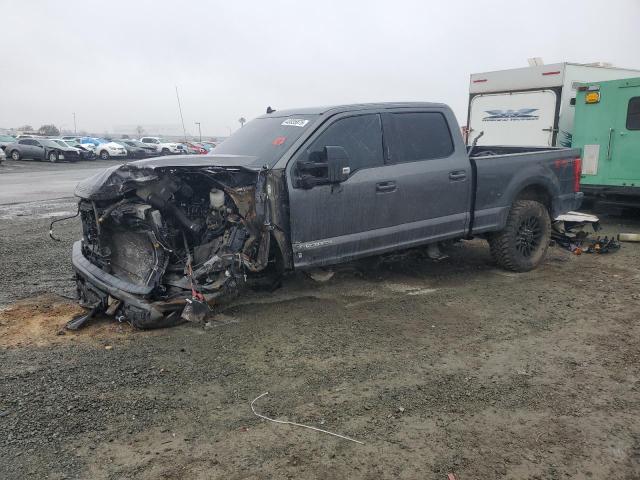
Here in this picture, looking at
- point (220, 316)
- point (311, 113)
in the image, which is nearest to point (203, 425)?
point (220, 316)

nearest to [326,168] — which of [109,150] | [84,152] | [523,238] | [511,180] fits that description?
[511,180]

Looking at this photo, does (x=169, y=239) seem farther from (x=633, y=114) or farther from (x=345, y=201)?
(x=633, y=114)

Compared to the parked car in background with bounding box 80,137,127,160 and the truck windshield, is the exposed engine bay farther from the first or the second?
the parked car in background with bounding box 80,137,127,160

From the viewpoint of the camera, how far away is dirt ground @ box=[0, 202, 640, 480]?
2848 millimetres

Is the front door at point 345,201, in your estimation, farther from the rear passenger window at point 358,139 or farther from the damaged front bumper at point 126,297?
the damaged front bumper at point 126,297

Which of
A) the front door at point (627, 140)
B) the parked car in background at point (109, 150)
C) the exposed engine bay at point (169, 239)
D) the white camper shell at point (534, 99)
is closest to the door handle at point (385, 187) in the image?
the exposed engine bay at point (169, 239)

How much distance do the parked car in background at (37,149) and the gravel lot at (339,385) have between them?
1234 inches

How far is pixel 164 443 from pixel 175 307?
1.70 metres

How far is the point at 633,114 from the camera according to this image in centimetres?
957

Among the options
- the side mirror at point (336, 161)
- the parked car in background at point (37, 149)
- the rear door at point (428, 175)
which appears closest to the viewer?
the side mirror at point (336, 161)

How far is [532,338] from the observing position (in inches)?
178

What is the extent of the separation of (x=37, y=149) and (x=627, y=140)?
33689 mm

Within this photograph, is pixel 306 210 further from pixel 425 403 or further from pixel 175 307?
pixel 425 403

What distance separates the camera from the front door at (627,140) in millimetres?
9547
